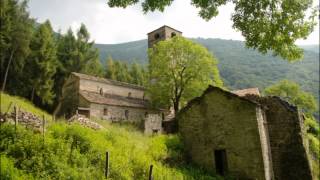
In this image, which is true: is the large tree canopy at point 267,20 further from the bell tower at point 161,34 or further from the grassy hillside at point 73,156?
the bell tower at point 161,34

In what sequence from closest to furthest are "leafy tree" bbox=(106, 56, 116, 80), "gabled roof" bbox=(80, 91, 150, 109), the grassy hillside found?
the grassy hillside < "gabled roof" bbox=(80, 91, 150, 109) < "leafy tree" bbox=(106, 56, 116, 80)

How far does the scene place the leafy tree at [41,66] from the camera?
33312 millimetres

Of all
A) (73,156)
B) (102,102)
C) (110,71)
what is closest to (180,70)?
(102,102)

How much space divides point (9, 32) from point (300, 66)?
11673cm

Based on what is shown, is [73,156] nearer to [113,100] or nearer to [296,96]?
[113,100]

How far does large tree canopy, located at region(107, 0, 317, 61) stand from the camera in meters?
8.90

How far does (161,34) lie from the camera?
42.9 m

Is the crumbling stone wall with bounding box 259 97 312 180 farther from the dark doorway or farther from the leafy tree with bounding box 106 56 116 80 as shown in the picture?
the leafy tree with bounding box 106 56 116 80

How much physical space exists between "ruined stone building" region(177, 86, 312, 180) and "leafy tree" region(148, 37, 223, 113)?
14107 millimetres

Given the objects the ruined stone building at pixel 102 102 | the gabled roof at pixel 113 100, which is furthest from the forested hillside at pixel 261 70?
→ the ruined stone building at pixel 102 102

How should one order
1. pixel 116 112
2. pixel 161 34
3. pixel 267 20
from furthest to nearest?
1. pixel 161 34
2. pixel 116 112
3. pixel 267 20

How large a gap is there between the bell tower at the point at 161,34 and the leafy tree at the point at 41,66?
15637mm

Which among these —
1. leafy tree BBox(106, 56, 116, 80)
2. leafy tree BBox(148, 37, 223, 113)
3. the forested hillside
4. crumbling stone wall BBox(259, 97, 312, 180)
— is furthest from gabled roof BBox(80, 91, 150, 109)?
the forested hillside

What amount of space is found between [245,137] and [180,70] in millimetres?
18270
